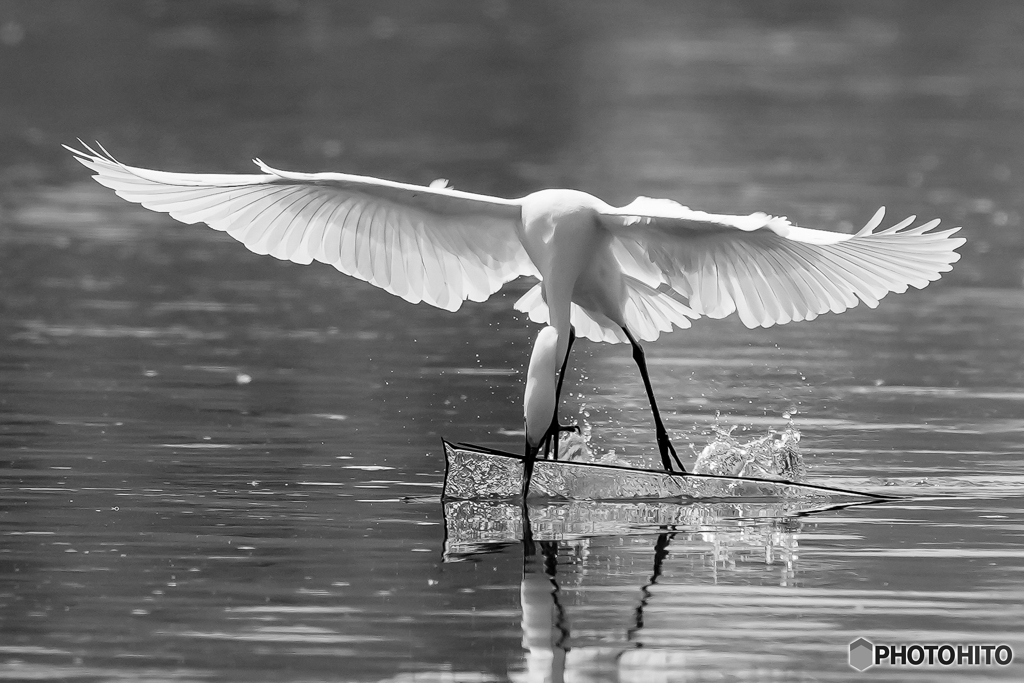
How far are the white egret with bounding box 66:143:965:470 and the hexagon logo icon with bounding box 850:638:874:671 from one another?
315 cm

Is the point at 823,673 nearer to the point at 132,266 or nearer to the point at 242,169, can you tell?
the point at 132,266

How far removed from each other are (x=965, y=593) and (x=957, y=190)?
16775 millimetres

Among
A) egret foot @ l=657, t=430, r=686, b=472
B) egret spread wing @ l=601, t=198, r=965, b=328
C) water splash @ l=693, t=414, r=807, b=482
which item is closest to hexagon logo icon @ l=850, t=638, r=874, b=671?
egret spread wing @ l=601, t=198, r=965, b=328

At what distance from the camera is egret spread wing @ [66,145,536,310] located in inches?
444

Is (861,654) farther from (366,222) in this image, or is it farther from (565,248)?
(366,222)

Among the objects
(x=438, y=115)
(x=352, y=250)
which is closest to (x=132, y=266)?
(x=352, y=250)

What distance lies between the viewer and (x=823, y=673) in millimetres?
7145

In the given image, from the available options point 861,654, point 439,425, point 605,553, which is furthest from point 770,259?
point 861,654

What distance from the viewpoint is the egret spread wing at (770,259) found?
10352 mm

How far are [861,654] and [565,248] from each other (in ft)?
14.0

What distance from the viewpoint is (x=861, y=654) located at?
24.3 feet

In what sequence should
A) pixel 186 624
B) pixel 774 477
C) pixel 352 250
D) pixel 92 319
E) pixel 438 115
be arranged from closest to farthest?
pixel 186 624 → pixel 774 477 → pixel 352 250 → pixel 92 319 → pixel 438 115

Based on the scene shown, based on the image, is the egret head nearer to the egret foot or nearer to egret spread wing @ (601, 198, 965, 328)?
egret spread wing @ (601, 198, 965, 328)

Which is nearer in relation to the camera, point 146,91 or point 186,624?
point 186,624
